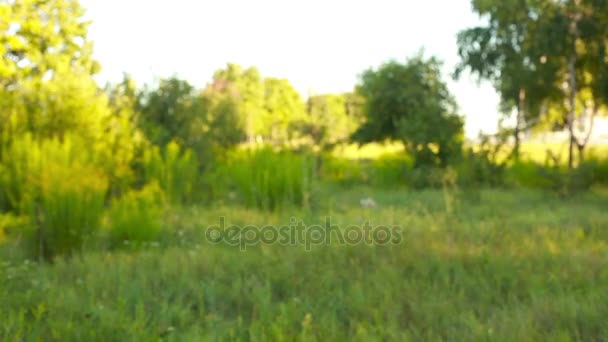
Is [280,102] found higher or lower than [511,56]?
higher

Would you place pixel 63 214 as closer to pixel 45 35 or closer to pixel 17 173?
pixel 17 173

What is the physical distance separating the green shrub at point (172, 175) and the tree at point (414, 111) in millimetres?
6277

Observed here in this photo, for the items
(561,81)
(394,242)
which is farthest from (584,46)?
(394,242)

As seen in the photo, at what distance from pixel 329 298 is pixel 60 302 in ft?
5.05

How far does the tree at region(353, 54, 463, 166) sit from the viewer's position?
1259cm

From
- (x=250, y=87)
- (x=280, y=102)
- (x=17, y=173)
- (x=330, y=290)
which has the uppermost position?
(x=250, y=87)

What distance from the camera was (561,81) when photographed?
49.8 ft

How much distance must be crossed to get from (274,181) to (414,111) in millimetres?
8911

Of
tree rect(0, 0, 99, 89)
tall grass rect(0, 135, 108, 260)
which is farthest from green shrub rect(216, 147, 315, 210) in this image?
tree rect(0, 0, 99, 89)

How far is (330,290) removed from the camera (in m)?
3.39

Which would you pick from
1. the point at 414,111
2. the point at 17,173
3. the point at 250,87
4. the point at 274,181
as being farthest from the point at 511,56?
the point at 250,87

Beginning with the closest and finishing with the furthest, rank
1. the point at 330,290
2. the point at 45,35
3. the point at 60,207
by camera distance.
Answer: the point at 330,290 → the point at 60,207 → the point at 45,35

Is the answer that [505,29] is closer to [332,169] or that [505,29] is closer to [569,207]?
[332,169]

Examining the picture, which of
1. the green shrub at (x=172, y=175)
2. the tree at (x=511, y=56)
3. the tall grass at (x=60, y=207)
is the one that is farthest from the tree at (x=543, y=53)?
the tall grass at (x=60, y=207)
